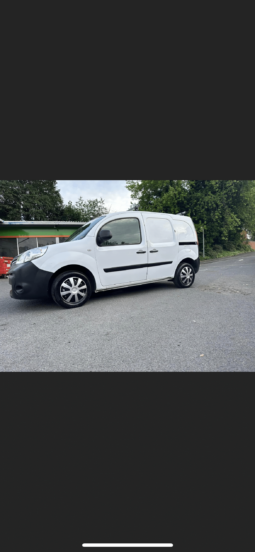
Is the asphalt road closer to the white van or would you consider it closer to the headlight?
the white van

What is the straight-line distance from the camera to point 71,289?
4.21 m

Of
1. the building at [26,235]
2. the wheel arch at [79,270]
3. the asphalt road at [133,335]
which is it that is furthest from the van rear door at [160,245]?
the building at [26,235]

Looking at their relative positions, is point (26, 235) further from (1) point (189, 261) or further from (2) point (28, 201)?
(1) point (189, 261)

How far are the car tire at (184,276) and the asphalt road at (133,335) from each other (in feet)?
2.81

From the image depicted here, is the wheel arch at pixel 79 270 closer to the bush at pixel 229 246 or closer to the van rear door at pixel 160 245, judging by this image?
the van rear door at pixel 160 245

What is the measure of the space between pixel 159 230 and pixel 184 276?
56.0 inches

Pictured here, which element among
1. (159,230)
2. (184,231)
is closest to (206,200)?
(184,231)

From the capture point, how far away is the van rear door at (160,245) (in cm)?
505

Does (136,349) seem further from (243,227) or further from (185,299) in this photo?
(243,227)

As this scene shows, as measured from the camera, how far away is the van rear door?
505 cm

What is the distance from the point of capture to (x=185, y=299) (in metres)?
4.71

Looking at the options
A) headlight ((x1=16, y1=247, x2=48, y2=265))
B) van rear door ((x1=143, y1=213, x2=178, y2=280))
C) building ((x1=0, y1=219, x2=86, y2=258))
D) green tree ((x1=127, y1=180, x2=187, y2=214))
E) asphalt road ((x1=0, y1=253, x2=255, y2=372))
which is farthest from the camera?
green tree ((x1=127, y1=180, x2=187, y2=214))

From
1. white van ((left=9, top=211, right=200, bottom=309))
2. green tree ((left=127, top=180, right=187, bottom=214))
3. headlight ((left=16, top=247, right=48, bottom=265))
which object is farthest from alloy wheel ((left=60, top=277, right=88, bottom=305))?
green tree ((left=127, top=180, right=187, bottom=214))
